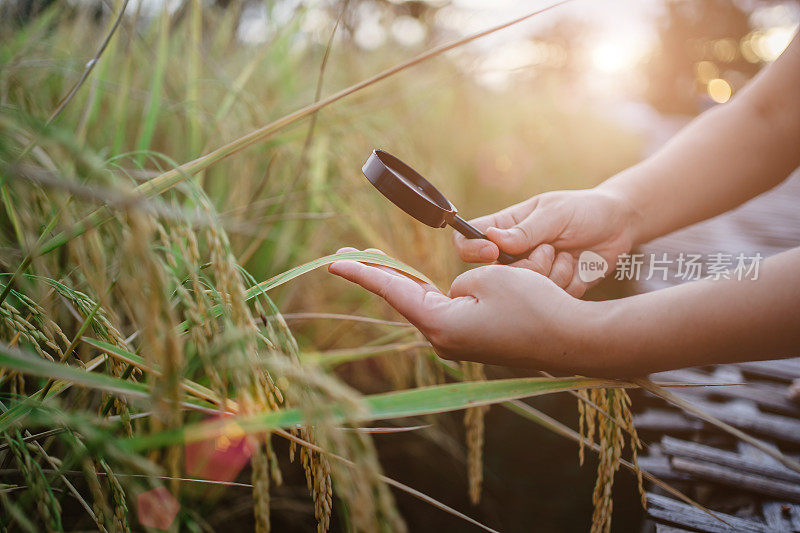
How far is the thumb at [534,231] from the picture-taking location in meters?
1.06

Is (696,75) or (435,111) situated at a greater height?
(696,75)

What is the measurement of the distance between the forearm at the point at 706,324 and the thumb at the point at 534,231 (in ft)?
1.00

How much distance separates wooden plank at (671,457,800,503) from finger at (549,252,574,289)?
65 centimetres

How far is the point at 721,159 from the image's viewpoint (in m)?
1.29

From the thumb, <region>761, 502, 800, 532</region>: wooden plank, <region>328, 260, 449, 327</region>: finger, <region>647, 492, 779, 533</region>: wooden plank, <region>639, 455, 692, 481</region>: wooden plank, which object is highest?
the thumb

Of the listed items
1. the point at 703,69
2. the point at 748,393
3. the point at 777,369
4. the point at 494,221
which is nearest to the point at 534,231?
the point at 494,221

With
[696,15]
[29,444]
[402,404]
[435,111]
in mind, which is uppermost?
[696,15]

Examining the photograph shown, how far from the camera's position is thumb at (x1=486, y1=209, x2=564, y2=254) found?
41.8 inches

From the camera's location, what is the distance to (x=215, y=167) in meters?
1.54

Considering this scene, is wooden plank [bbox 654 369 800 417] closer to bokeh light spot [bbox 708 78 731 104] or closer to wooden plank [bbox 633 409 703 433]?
wooden plank [bbox 633 409 703 433]

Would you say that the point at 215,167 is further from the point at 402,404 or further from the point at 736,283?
the point at 736,283

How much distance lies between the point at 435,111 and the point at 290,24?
1.79 m

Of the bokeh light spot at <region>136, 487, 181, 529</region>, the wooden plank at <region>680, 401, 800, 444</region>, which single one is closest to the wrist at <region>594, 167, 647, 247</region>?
the wooden plank at <region>680, 401, 800, 444</region>

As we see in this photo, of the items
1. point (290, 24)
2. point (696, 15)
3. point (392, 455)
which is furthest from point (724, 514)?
point (696, 15)
